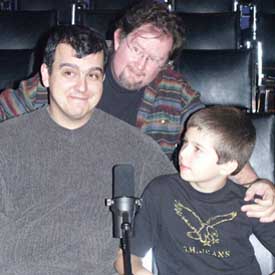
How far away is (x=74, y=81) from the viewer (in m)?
1.65

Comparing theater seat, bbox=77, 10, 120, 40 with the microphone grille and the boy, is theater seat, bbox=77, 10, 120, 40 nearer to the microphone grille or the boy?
the boy

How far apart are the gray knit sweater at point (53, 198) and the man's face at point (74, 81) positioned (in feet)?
0.29

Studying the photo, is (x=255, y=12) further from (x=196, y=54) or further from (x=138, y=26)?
(x=138, y=26)

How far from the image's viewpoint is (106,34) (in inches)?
135

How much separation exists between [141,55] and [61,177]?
0.57 metres

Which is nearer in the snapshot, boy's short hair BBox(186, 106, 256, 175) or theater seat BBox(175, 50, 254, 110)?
boy's short hair BBox(186, 106, 256, 175)

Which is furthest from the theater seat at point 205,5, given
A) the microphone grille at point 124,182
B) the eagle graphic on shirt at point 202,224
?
the microphone grille at point 124,182

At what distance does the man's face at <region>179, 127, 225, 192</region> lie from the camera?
1685 millimetres

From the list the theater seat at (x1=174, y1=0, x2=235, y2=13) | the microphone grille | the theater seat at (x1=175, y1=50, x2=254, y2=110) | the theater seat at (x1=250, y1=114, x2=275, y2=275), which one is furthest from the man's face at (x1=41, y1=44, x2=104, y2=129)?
the theater seat at (x1=174, y1=0, x2=235, y2=13)

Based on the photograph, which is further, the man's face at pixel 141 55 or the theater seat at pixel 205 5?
the theater seat at pixel 205 5

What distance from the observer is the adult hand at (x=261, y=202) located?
1698 millimetres

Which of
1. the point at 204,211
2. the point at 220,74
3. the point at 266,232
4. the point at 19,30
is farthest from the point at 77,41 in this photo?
the point at 19,30

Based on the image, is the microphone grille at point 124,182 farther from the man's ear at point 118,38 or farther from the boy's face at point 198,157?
the man's ear at point 118,38

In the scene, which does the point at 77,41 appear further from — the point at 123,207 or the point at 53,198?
the point at 123,207
